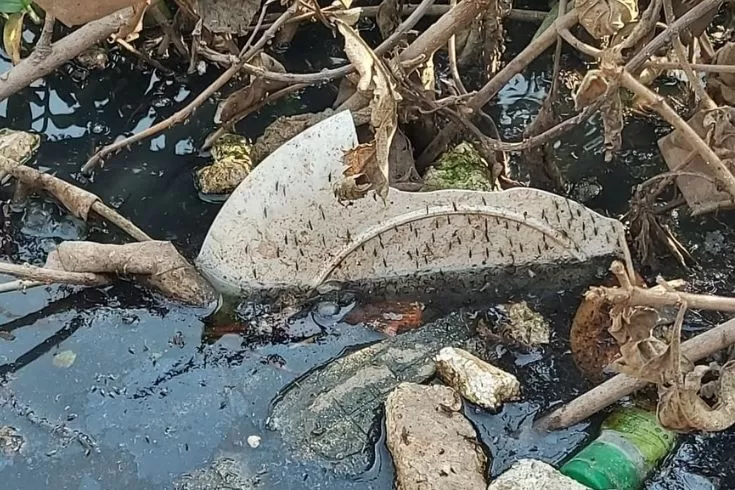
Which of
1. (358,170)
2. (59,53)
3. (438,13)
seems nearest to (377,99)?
(358,170)

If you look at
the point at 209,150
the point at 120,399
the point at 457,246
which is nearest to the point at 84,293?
the point at 120,399

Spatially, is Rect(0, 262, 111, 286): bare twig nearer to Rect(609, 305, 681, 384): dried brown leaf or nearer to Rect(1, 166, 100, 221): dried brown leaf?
Rect(1, 166, 100, 221): dried brown leaf

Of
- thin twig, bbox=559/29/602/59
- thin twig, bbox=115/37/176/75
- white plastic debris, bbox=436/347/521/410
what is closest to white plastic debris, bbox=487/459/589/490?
white plastic debris, bbox=436/347/521/410

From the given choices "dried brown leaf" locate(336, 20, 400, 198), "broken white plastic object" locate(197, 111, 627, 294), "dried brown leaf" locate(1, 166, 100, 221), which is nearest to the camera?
"dried brown leaf" locate(336, 20, 400, 198)

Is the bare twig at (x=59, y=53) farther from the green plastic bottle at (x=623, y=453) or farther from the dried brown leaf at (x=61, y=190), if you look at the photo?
the green plastic bottle at (x=623, y=453)

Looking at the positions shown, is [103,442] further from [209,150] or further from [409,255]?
[209,150]

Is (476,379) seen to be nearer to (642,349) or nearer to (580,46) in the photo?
(642,349)
